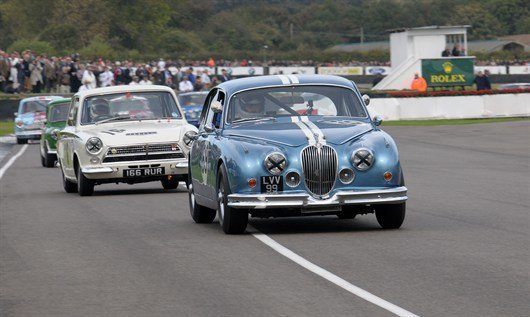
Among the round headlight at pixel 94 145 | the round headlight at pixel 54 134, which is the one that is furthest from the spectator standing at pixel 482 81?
the round headlight at pixel 94 145

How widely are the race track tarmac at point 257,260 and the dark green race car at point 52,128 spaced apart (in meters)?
8.92

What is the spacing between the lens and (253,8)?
7131 inches

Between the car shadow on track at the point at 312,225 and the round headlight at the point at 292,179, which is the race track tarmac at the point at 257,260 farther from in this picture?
the round headlight at the point at 292,179

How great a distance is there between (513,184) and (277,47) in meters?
135

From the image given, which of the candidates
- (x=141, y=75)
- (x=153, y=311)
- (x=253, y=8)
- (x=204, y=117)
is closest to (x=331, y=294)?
(x=153, y=311)

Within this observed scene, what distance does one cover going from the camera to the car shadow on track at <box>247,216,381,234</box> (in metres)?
13.6

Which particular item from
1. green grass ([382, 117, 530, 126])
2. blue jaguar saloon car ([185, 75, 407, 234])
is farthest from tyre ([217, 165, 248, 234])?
green grass ([382, 117, 530, 126])

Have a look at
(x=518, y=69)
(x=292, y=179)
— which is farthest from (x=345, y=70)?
(x=292, y=179)

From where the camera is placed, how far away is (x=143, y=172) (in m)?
19.8

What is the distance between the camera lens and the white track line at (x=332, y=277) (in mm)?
8547

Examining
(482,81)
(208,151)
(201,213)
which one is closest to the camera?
(208,151)

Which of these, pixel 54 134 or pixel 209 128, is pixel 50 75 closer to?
pixel 54 134

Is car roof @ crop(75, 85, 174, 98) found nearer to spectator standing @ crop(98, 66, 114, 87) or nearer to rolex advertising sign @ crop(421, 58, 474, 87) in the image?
spectator standing @ crop(98, 66, 114, 87)

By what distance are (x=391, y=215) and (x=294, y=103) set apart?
5.76ft
